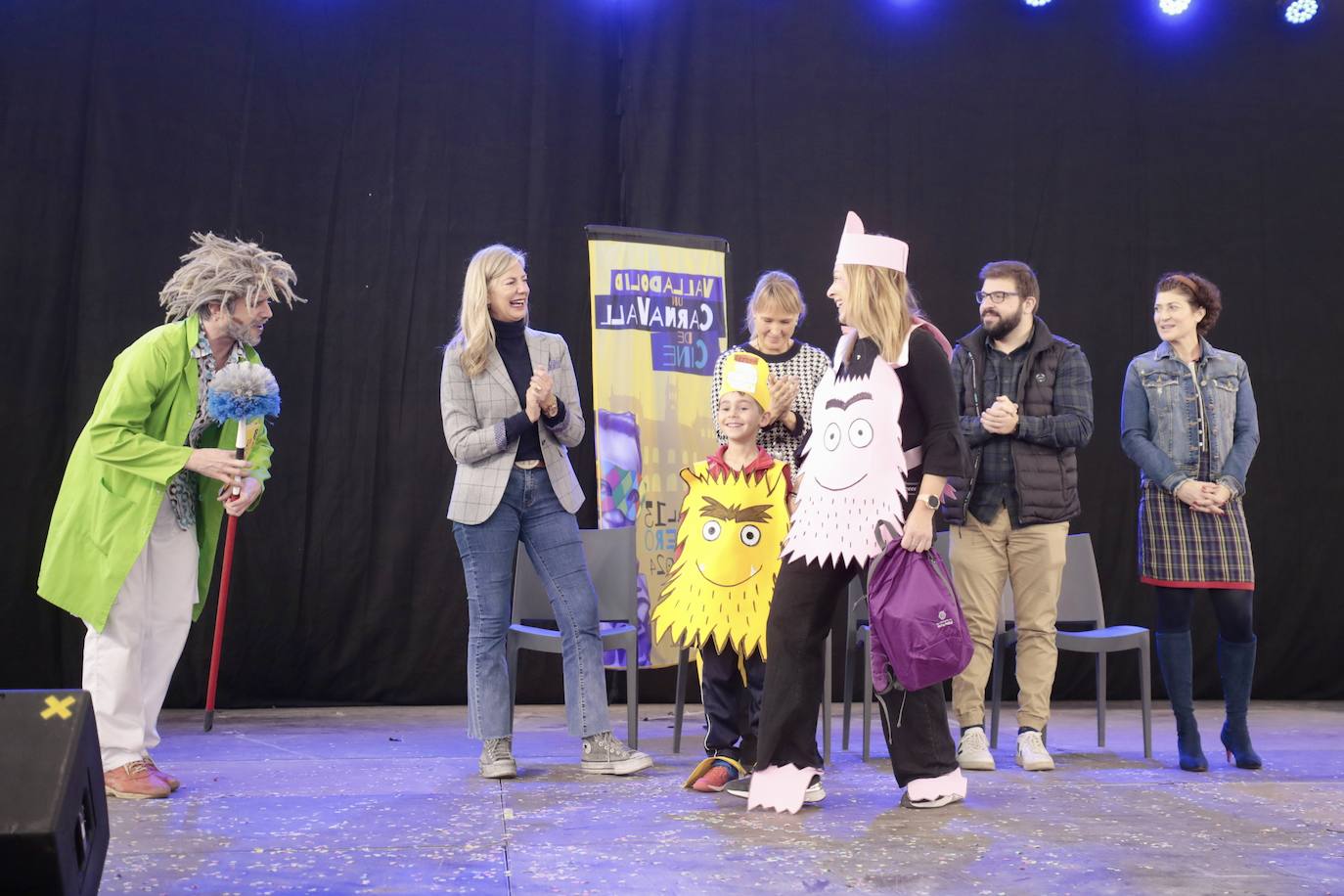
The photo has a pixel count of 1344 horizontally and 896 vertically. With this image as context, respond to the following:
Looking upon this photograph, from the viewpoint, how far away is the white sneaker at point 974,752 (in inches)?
150

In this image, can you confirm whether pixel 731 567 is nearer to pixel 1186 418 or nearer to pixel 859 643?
pixel 859 643

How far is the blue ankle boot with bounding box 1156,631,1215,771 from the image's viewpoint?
3.87 meters

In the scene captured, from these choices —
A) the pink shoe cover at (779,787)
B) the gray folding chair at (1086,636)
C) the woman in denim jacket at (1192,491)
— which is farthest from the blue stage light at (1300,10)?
the pink shoe cover at (779,787)

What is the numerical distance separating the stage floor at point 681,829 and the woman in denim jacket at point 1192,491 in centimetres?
29

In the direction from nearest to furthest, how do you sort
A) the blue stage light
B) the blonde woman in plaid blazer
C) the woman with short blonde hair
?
the blonde woman in plaid blazer
the woman with short blonde hair
the blue stage light

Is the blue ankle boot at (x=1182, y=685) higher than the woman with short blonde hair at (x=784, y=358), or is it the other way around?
the woman with short blonde hair at (x=784, y=358)

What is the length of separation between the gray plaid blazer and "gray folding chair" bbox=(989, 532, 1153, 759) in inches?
66.3

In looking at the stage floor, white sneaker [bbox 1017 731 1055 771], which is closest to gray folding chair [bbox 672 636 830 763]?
the stage floor

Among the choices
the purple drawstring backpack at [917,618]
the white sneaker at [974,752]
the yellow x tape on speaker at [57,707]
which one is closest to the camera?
the yellow x tape on speaker at [57,707]

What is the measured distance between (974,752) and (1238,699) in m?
0.86

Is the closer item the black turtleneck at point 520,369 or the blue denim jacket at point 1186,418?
the black turtleneck at point 520,369

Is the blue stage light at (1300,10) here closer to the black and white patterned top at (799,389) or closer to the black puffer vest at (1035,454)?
the black puffer vest at (1035,454)

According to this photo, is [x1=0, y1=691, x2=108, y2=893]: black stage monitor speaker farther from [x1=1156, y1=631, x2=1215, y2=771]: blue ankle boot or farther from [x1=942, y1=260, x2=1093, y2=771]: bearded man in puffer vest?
[x1=1156, y1=631, x2=1215, y2=771]: blue ankle boot

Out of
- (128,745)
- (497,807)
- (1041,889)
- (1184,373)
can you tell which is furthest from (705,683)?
→ (1184,373)
